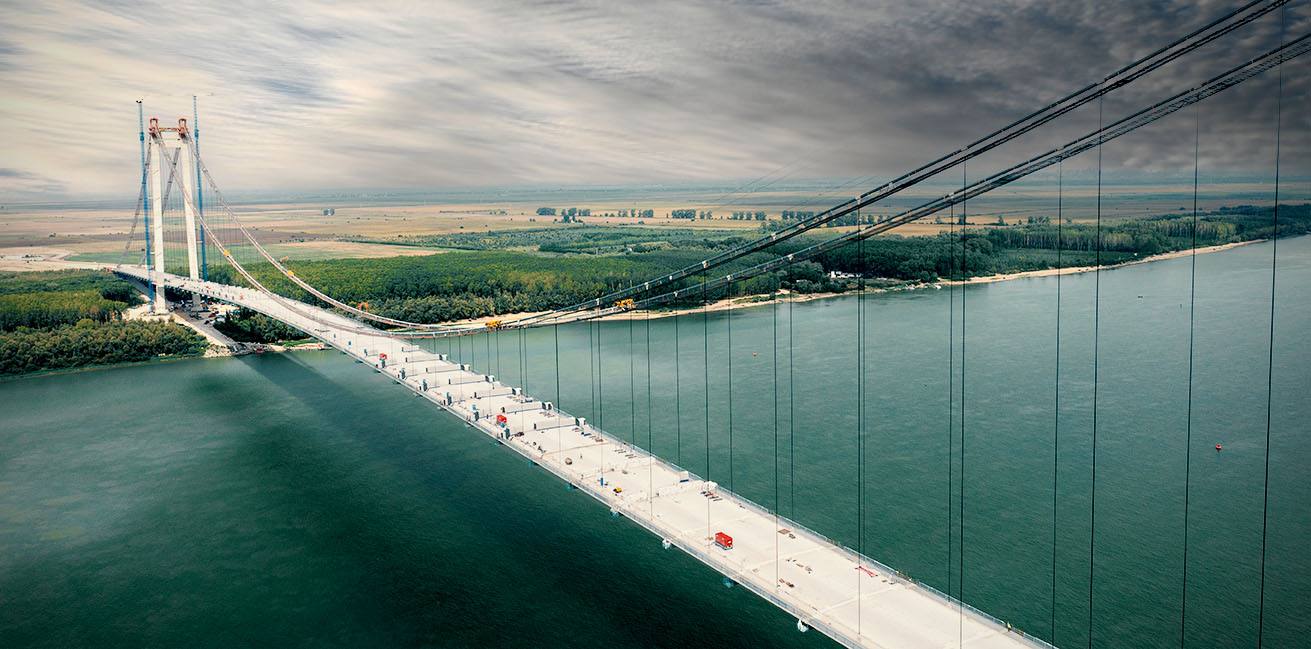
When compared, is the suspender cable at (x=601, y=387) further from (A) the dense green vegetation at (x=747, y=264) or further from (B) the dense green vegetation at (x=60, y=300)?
(B) the dense green vegetation at (x=60, y=300)

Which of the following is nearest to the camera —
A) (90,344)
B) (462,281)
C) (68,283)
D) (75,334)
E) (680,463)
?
(680,463)

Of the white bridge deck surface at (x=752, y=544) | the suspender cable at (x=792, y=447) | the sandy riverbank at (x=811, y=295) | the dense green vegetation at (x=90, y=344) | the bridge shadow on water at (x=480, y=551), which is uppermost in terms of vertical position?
the sandy riverbank at (x=811, y=295)

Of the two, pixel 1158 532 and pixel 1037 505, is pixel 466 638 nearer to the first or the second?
pixel 1037 505

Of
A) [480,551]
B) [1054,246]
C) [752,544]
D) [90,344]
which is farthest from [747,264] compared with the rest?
[752,544]

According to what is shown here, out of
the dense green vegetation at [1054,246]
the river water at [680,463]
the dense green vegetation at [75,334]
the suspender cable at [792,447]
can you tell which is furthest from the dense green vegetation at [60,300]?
the dense green vegetation at [1054,246]

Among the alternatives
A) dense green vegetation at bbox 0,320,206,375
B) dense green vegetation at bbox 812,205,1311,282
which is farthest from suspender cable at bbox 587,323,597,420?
dense green vegetation at bbox 812,205,1311,282

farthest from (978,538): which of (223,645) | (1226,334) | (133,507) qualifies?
(1226,334)

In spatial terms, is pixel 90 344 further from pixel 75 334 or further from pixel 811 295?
pixel 811 295
